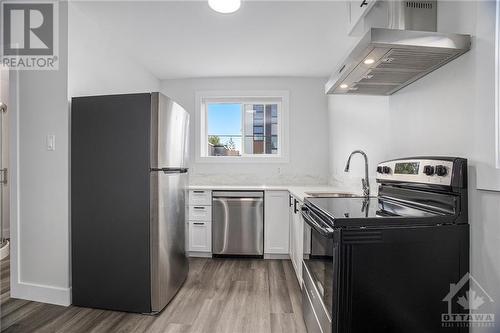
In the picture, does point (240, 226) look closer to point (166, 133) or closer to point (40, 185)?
point (166, 133)

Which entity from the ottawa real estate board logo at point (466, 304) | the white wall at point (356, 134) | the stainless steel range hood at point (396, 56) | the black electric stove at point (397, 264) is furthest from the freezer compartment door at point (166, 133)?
the ottawa real estate board logo at point (466, 304)

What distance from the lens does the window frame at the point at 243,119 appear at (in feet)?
12.0

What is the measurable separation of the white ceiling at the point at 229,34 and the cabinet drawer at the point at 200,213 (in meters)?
1.82

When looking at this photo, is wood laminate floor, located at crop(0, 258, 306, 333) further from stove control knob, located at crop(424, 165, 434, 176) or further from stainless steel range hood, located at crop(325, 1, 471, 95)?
stainless steel range hood, located at crop(325, 1, 471, 95)

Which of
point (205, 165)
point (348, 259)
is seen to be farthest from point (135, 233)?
point (205, 165)

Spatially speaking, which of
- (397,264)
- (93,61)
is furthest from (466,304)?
(93,61)

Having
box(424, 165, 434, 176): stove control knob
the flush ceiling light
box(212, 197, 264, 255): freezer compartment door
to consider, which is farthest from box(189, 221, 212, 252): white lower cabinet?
box(424, 165, 434, 176): stove control knob

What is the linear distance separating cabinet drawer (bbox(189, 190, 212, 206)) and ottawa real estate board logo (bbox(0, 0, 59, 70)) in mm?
1837

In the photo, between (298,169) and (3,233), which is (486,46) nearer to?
(298,169)

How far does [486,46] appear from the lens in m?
1.04

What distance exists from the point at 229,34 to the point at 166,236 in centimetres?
196

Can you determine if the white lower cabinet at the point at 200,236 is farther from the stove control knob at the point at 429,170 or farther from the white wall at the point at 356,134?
the stove control knob at the point at 429,170

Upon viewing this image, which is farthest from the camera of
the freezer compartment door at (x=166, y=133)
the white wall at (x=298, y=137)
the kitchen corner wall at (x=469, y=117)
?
the white wall at (x=298, y=137)

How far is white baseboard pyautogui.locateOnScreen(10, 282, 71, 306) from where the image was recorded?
201 cm
